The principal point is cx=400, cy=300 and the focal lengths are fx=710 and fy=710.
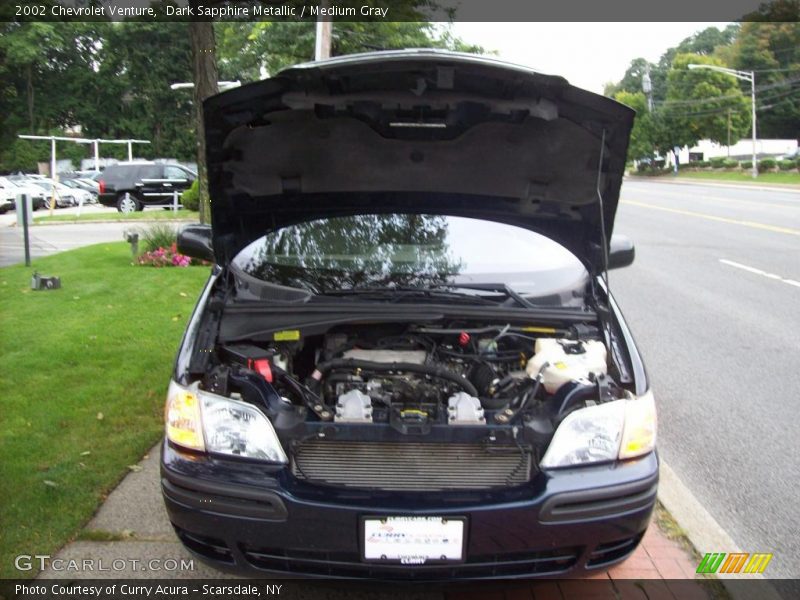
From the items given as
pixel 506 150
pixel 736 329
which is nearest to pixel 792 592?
pixel 506 150

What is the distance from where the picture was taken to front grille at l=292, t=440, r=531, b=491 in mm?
2521

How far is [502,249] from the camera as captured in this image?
3.59 metres

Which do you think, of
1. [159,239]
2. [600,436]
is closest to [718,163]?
[159,239]

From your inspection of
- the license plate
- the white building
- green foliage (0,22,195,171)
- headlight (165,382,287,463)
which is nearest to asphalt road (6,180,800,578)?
the license plate

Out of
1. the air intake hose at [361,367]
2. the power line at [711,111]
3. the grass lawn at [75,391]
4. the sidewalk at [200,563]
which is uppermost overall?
the power line at [711,111]

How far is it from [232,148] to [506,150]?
132cm

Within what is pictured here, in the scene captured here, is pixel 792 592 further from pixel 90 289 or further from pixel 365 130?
pixel 90 289

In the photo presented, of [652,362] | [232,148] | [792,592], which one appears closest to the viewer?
[792,592]

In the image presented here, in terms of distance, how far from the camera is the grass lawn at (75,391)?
351 cm

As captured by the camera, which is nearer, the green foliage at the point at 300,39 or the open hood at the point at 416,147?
the open hood at the point at 416,147

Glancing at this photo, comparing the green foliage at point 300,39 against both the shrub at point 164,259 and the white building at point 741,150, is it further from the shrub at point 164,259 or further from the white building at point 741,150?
the white building at point 741,150

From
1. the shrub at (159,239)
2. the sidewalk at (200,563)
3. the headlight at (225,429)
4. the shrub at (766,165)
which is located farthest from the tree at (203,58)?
the shrub at (766,165)

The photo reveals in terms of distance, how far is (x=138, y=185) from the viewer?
25.6m

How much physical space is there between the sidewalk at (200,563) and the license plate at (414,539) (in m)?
0.53
